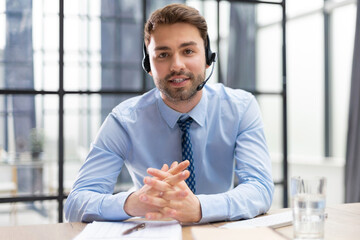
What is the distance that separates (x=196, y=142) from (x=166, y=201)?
56 centimetres

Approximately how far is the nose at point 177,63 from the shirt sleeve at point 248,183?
1.19ft

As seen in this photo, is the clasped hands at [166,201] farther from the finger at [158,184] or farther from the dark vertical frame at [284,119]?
the dark vertical frame at [284,119]

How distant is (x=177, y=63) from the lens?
1726 millimetres

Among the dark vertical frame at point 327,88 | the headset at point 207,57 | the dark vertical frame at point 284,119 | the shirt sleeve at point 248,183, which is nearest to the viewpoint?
the shirt sleeve at point 248,183

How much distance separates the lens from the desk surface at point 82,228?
115cm

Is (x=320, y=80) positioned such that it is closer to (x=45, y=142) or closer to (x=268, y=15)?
(x=268, y=15)

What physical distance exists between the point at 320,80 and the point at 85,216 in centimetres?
453

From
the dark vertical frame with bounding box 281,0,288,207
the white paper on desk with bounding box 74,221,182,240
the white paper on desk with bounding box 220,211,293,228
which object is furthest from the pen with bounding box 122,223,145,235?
the dark vertical frame with bounding box 281,0,288,207

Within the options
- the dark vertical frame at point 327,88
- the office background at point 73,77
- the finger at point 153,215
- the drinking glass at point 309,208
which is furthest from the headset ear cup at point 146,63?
the dark vertical frame at point 327,88

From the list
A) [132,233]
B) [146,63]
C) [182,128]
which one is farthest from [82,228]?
[146,63]

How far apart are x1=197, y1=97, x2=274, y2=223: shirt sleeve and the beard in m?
0.26

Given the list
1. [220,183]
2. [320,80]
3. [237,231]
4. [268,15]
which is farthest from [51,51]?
[320,80]

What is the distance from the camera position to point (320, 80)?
17.5 ft

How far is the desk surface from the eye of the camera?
1.15m
